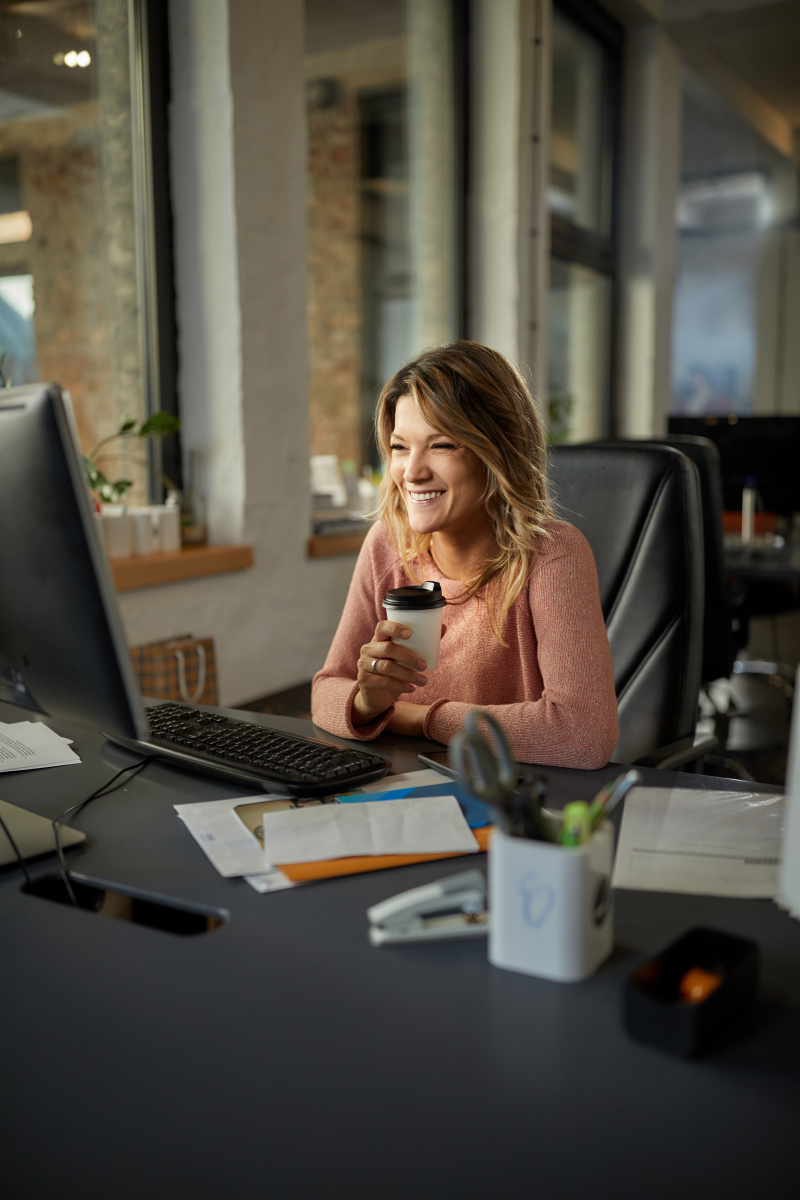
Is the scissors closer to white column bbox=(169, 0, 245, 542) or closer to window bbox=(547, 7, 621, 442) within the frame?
white column bbox=(169, 0, 245, 542)

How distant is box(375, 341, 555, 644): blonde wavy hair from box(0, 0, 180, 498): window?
158cm

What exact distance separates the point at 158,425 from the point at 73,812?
1796 millimetres

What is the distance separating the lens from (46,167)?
8.86 ft

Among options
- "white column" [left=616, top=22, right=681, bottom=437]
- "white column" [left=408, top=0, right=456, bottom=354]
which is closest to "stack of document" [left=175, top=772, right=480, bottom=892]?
"white column" [left=408, top=0, right=456, bottom=354]

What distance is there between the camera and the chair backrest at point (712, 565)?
7.97ft

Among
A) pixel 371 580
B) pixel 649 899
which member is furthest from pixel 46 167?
pixel 649 899

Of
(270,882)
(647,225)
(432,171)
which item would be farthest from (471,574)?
(647,225)

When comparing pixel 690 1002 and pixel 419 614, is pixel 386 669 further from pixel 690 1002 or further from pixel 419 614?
pixel 690 1002

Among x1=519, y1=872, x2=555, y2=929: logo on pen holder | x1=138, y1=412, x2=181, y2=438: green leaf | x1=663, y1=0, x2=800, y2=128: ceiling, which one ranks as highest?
x1=663, y1=0, x2=800, y2=128: ceiling

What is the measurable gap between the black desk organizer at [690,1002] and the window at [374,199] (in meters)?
3.15

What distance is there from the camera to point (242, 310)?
9.53ft

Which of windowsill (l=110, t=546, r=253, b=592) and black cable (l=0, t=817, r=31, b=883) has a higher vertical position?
windowsill (l=110, t=546, r=253, b=592)

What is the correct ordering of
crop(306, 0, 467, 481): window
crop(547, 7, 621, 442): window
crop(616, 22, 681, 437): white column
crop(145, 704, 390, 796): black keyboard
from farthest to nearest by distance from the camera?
crop(616, 22, 681, 437): white column, crop(547, 7, 621, 442): window, crop(306, 0, 467, 481): window, crop(145, 704, 390, 796): black keyboard

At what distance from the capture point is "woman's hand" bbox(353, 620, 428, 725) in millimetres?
1248
